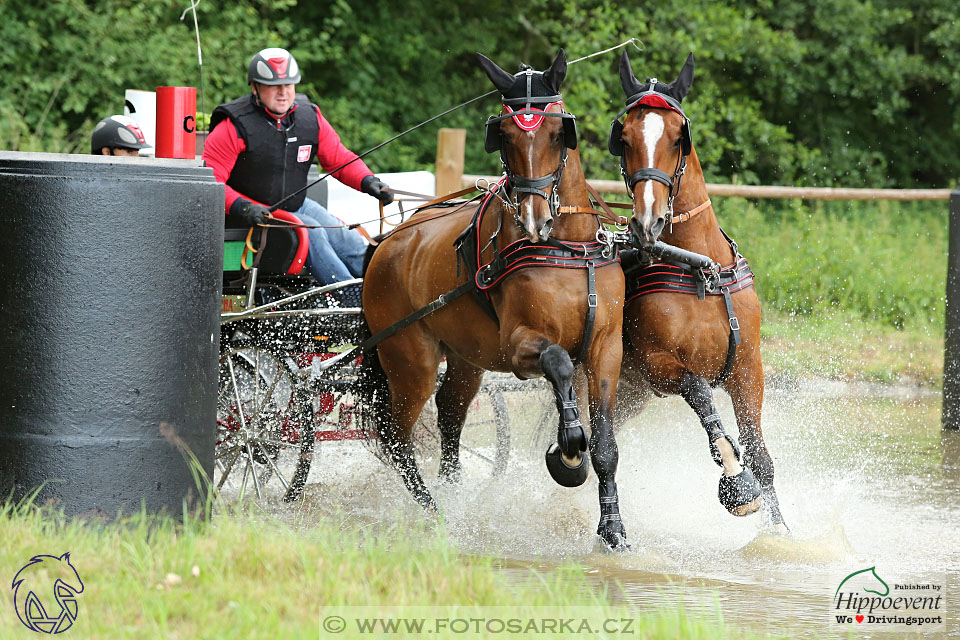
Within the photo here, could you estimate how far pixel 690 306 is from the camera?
516 cm

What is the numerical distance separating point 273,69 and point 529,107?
180 centimetres

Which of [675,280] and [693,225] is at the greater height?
[693,225]

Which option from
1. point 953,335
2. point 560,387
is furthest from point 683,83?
point 953,335

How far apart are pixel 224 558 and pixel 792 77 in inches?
542

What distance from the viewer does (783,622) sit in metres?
4.18

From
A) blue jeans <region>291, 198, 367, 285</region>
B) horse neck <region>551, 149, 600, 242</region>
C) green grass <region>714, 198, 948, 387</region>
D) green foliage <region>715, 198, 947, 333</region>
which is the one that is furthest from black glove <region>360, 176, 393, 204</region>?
Answer: green foliage <region>715, 198, 947, 333</region>

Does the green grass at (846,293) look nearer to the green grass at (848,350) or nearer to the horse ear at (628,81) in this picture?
the green grass at (848,350)

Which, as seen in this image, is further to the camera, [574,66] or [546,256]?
[574,66]

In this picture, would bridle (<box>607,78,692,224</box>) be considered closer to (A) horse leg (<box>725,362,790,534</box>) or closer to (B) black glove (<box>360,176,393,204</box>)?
(A) horse leg (<box>725,362,790,534</box>)

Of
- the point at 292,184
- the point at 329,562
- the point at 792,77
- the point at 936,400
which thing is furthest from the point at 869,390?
the point at 792,77

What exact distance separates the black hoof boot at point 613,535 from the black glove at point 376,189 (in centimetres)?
227

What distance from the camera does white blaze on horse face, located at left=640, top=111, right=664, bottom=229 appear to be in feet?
15.8

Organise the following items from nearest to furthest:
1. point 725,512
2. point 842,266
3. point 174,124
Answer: point 174,124 → point 725,512 → point 842,266

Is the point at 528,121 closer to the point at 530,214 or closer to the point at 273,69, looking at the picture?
the point at 530,214
